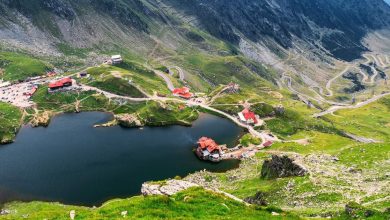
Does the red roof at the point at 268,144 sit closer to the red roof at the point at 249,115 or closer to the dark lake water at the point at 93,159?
the dark lake water at the point at 93,159

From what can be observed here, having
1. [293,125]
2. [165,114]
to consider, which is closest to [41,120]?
[165,114]

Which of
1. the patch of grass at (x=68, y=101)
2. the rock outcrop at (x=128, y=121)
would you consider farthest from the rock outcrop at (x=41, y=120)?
the rock outcrop at (x=128, y=121)

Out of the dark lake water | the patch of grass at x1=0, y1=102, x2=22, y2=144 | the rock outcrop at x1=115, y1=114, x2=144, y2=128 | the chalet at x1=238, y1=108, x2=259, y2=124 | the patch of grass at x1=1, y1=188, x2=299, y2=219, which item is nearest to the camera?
the patch of grass at x1=1, y1=188, x2=299, y2=219

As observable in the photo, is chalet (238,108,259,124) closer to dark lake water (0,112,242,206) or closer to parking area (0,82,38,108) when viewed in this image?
dark lake water (0,112,242,206)

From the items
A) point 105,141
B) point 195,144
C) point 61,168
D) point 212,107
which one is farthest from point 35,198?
point 212,107

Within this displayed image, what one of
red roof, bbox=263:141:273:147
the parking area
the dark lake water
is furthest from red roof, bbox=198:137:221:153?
the parking area

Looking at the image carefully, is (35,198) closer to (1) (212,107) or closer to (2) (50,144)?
(2) (50,144)
